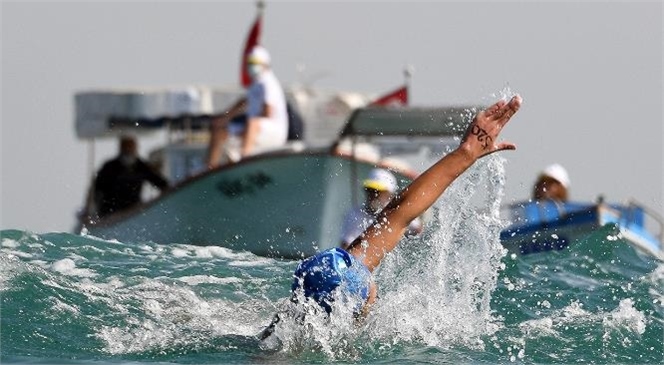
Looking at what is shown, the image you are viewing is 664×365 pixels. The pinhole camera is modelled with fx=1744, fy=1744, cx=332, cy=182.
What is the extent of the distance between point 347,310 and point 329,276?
29cm

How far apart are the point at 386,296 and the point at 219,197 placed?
31.5ft

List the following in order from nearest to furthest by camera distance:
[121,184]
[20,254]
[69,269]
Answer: [69,269], [20,254], [121,184]

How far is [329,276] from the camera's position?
9.19m

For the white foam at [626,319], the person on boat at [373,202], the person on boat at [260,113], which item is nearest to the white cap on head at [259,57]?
the person on boat at [260,113]

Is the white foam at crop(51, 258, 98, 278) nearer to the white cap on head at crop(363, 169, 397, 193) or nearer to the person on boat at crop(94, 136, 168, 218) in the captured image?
the white cap on head at crop(363, 169, 397, 193)

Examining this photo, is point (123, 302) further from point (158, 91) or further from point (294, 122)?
point (158, 91)

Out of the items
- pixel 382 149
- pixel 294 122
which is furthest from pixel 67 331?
pixel 382 149

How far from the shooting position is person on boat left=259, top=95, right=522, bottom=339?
363 inches

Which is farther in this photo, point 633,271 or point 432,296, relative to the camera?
point 633,271

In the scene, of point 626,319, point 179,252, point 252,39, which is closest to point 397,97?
point 252,39

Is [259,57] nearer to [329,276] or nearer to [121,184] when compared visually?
[121,184]

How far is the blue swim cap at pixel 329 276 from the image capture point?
9.20 metres

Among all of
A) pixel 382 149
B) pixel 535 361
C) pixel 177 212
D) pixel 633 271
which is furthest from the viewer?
pixel 382 149

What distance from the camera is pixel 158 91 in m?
30.7
